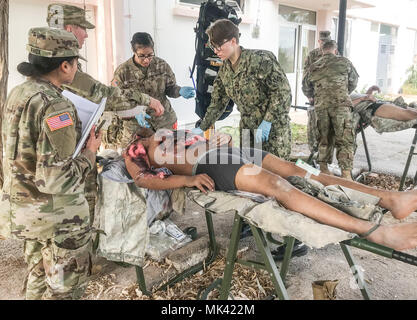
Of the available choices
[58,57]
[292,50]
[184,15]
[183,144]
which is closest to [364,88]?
[292,50]

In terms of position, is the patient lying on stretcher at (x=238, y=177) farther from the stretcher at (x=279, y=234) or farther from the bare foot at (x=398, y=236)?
the stretcher at (x=279, y=234)

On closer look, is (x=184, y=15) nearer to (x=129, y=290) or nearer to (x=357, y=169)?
(x=357, y=169)

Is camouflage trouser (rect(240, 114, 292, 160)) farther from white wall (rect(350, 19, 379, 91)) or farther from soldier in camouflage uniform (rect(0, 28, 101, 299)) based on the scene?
white wall (rect(350, 19, 379, 91))

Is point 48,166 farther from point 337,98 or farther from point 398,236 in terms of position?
point 337,98

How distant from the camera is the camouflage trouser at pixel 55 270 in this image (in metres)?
1.95

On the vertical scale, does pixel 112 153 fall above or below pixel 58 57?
below

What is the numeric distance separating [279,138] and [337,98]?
5.22 ft

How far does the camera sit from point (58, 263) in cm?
194


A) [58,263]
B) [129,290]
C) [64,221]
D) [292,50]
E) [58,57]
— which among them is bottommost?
[129,290]

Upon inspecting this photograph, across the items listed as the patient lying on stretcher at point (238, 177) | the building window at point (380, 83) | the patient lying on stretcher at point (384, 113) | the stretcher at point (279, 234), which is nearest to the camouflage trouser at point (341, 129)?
the patient lying on stretcher at point (384, 113)

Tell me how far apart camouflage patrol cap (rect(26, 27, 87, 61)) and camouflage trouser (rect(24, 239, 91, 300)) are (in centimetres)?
92

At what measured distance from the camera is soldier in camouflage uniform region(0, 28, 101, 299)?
1750mm

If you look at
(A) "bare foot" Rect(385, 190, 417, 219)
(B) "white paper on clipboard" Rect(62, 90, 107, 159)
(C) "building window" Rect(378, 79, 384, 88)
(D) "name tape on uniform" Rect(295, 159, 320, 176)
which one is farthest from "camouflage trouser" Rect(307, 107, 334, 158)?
(C) "building window" Rect(378, 79, 384, 88)

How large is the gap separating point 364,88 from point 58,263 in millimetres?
12924
